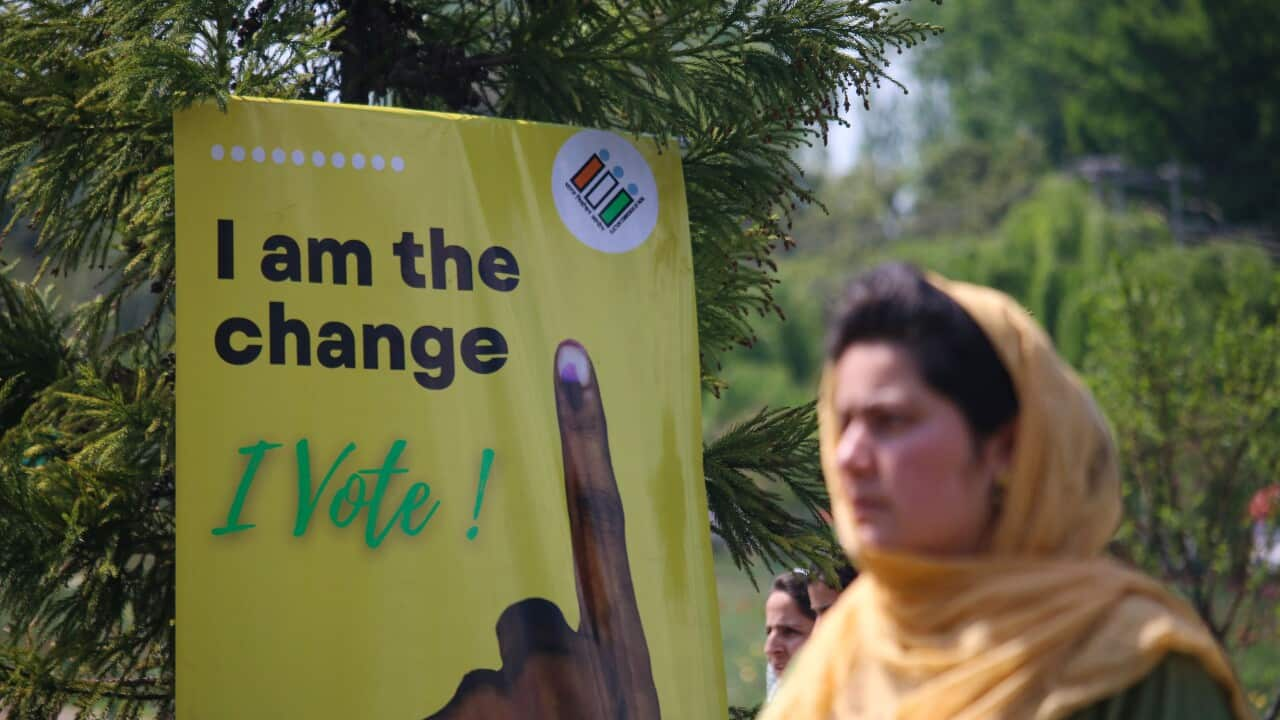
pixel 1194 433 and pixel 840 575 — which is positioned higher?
pixel 1194 433

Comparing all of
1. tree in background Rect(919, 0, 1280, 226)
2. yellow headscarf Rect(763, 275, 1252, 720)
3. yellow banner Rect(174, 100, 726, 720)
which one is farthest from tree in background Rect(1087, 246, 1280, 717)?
tree in background Rect(919, 0, 1280, 226)

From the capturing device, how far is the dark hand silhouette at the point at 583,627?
4039mm

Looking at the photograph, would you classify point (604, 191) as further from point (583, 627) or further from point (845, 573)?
point (845, 573)

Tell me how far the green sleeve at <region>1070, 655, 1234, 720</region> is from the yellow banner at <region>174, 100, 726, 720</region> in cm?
254

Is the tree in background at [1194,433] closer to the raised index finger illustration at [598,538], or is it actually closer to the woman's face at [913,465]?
the raised index finger illustration at [598,538]

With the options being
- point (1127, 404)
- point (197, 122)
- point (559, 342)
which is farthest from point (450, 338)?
point (1127, 404)

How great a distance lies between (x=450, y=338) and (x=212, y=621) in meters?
0.97

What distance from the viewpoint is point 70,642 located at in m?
4.11

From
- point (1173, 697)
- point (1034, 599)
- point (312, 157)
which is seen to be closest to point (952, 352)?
point (1034, 599)

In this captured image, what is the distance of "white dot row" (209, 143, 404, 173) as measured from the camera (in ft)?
12.9

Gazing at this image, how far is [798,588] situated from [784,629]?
0.44ft

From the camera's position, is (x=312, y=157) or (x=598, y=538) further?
(x=598, y=538)

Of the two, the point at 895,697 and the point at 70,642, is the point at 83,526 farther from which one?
the point at 895,697

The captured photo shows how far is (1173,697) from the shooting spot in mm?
1672
